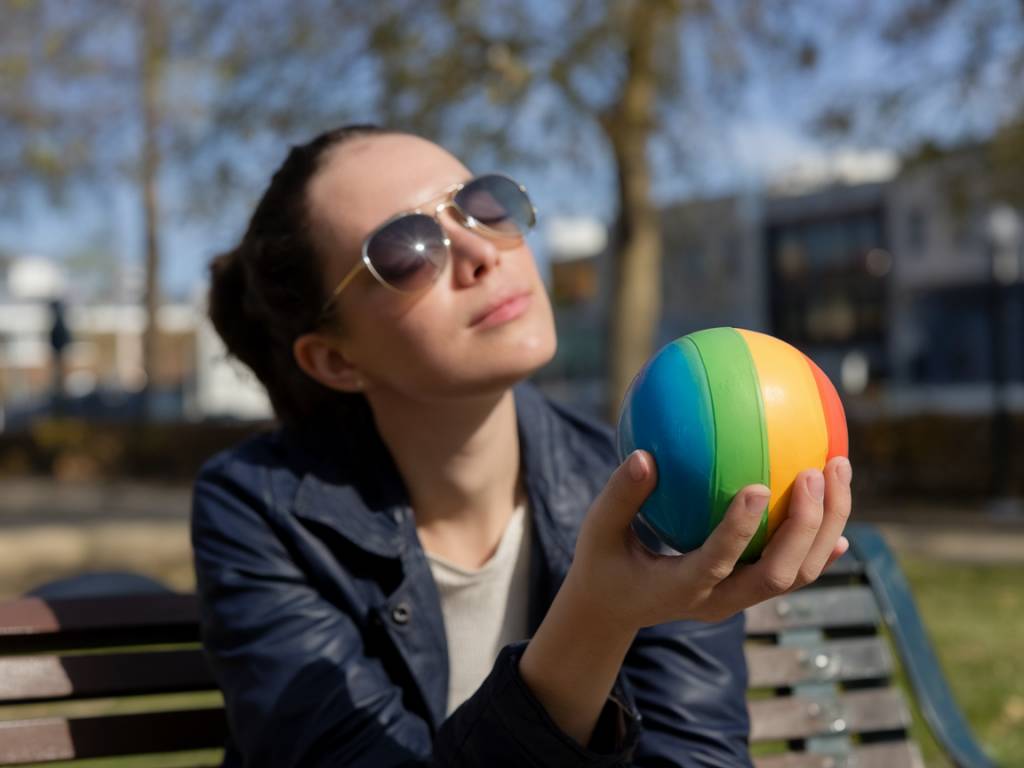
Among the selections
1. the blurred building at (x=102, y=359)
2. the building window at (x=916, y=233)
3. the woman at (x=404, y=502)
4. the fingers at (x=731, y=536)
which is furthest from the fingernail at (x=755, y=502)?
the building window at (x=916, y=233)

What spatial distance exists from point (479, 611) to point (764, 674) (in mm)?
752

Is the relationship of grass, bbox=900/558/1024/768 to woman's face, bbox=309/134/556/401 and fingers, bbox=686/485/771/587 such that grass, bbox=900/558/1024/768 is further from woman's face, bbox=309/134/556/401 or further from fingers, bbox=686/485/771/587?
fingers, bbox=686/485/771/587

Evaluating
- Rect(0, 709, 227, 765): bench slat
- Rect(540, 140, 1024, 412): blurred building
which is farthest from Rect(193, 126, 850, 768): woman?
Rect(540, 140, 1024, 412): blurred building

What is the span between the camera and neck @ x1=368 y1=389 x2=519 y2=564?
2.27 m

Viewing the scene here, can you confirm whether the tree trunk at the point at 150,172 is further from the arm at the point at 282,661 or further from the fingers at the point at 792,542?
the fingers at the point at 792,542

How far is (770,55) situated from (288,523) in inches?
377

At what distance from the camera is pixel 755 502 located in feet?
4.34

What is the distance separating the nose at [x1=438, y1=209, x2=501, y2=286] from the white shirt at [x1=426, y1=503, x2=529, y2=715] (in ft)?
1.62

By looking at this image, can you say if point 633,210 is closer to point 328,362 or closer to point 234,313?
point 234,313

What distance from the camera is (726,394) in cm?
149

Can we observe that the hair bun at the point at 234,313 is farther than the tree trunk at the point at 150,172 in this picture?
No

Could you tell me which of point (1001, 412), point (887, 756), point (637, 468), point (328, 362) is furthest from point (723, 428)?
point (1001, 412)

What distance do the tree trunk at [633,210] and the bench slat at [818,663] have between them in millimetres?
7310

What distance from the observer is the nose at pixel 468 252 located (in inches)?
85.6
